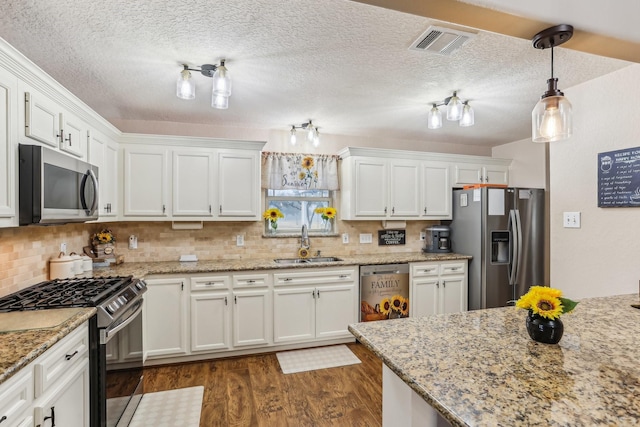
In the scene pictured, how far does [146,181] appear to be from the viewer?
3.16m

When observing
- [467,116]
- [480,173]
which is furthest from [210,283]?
[480,173]

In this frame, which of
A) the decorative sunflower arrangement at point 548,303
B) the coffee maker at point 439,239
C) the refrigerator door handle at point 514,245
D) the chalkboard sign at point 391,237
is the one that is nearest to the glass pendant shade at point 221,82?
the decorative sunflower arrangement at point 548,303

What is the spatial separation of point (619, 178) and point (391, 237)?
241cm

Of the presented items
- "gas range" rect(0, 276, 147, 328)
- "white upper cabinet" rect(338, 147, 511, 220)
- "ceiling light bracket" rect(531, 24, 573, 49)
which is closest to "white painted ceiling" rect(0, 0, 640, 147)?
"ceiling light bracket" rect(531, 24, 573, 49)

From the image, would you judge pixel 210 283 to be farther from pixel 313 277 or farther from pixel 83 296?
pixel 83 296

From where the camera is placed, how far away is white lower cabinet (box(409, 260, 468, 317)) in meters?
3.66

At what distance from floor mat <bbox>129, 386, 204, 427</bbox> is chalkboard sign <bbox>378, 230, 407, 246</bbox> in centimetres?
260

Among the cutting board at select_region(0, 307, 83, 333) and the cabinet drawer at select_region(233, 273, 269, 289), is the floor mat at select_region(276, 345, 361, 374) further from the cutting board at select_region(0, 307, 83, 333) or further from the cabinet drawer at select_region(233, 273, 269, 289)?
the cutting board at select_region(0, 307, 83, 333)

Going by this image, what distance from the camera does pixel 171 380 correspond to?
2.71 metres

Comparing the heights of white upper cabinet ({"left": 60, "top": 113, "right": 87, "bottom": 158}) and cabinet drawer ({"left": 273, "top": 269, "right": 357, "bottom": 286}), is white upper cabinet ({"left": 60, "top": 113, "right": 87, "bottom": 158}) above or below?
above

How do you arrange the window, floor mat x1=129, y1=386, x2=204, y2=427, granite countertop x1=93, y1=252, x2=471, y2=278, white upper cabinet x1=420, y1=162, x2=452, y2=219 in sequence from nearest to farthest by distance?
floor mat x1=129, y1=386, x2=204, y2=427 → granite countertop x1=93, y1=252, x2=471, y2=278 → the window → white upper cabinet x1=420, y1=162, x2=452, y2=219

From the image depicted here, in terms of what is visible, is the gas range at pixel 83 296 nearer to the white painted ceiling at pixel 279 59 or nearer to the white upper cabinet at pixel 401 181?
the white painted ceiling at pixel 279 59

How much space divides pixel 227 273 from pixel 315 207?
4.79 feet

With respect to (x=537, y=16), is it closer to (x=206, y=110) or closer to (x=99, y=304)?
(x=99, y=304)
